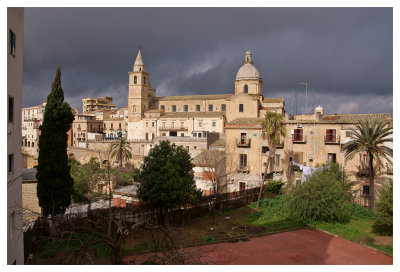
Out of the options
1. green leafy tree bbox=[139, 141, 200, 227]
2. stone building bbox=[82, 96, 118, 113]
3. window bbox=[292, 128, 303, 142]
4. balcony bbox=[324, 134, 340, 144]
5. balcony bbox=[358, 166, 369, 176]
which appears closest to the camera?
green leafy tree bbox=[139, 141, 200, 227]

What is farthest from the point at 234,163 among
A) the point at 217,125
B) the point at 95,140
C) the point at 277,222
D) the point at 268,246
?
the point at 95,140

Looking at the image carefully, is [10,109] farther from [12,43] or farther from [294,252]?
[294,252]

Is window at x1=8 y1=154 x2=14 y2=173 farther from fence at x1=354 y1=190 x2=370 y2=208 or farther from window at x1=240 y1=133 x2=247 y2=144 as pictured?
fence at x1=354 y1=190 x2=370 y2=208

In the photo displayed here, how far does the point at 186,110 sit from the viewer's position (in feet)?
198

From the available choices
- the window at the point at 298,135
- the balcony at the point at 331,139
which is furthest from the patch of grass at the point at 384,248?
the window at the point at 298,135

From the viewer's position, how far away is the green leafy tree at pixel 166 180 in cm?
1866

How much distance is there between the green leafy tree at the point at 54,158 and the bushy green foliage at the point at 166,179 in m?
4.40

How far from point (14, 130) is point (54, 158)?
23.8 feet

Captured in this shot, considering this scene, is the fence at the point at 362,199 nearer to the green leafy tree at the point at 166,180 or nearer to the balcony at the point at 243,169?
the balcony at the point at 243,169

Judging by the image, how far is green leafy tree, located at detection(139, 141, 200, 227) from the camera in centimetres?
1866

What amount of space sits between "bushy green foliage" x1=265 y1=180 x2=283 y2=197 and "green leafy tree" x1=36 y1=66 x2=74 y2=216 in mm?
15992

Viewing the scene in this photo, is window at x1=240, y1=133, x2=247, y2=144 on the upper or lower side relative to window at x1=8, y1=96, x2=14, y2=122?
lower

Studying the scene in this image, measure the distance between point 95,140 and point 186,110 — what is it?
17.8m

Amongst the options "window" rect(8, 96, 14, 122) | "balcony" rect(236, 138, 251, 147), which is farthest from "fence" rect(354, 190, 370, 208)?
"window" rect(8, 96, 14, 122)
